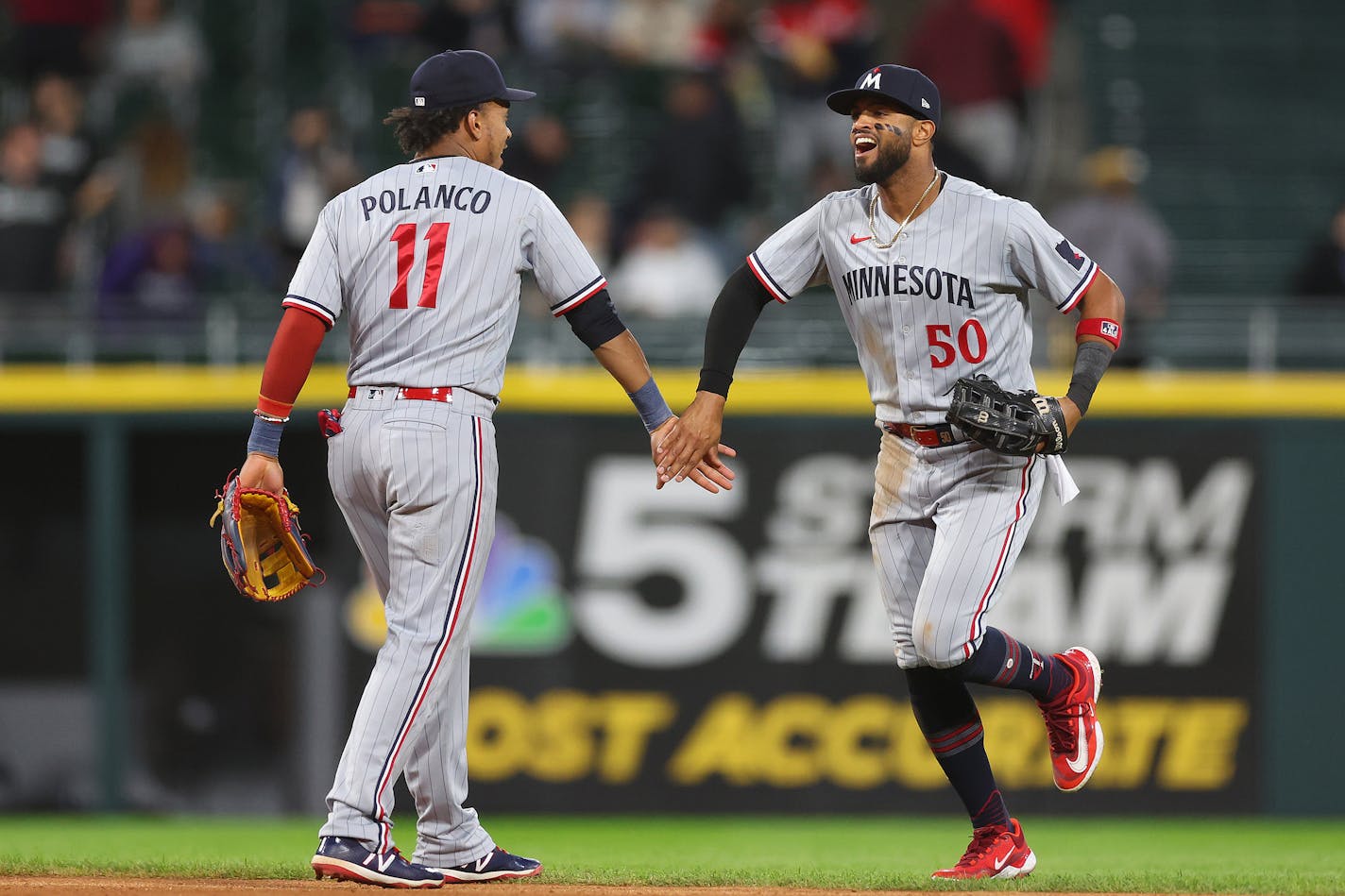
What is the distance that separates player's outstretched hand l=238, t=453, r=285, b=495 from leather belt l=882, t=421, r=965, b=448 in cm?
181

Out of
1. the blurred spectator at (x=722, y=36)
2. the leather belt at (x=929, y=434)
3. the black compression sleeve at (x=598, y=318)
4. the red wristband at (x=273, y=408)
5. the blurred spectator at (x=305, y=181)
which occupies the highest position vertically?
the blurred spectator at (x=722, y=36)

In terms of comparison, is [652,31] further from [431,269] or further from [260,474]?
[260,474]

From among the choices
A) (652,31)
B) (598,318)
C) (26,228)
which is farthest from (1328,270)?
(26,228)

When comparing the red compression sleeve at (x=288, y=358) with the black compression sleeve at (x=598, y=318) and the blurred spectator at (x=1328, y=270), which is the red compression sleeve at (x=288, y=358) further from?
the blurred spectator at (x=1328, y=270)

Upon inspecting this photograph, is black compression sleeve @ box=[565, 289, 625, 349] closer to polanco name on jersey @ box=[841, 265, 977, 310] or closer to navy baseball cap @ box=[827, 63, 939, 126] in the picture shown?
polanco name on jersey @ box=[841, 265, 977, 310]

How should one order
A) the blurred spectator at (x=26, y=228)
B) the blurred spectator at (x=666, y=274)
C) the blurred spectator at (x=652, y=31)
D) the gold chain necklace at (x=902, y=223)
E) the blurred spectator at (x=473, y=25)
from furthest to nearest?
the blurred spectator at (x=652, y=31) < the blurred spectator at (x=473, y=25) < the blurred spectator at (x=26, y=228) < the blurred spectator at (x=666, y=274) < the gold chain necklace at (x=902, y=223)

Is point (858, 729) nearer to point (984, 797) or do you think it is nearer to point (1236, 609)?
point (1236, 609)

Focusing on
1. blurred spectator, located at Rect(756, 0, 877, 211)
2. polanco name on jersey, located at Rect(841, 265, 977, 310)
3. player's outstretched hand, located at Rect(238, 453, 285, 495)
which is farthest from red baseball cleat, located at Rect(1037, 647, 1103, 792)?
blurred spectator, located at Rect(756, 0, 877, 211)

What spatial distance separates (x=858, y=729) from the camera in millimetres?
9172

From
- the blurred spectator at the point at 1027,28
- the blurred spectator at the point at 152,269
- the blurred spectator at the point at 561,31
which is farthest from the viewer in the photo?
the blurred spectator at the point at 561,31

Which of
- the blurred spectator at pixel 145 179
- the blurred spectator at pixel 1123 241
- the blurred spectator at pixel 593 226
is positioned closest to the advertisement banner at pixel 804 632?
the blurred spectator at pixel 1123 241

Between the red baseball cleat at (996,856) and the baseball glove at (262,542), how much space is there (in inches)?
80.1

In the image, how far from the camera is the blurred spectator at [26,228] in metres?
10.1

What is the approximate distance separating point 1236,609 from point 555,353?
357 centimetres
